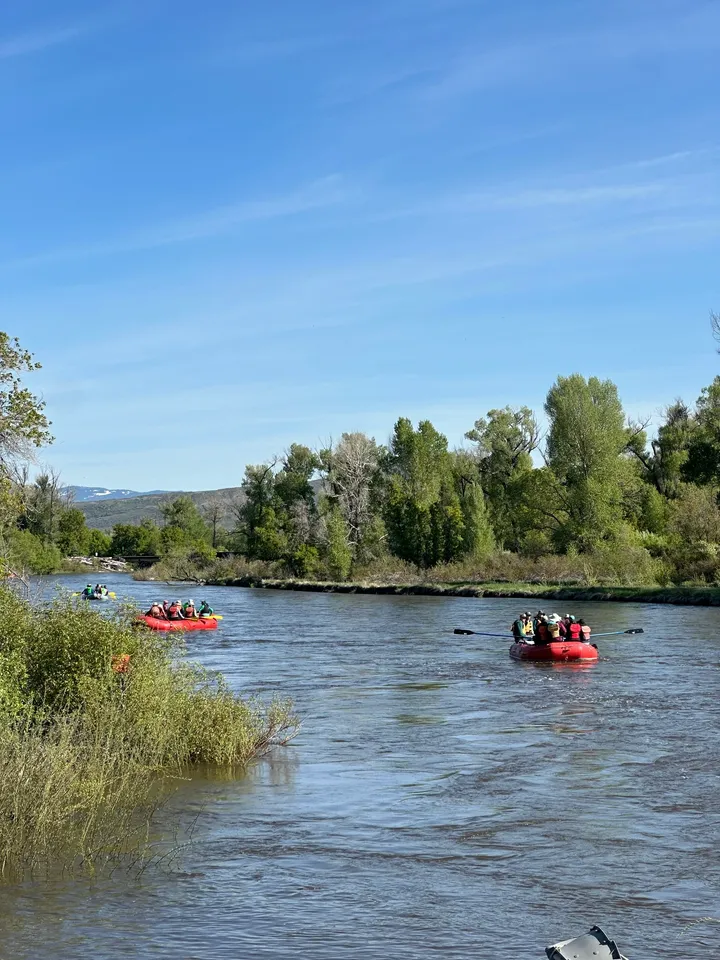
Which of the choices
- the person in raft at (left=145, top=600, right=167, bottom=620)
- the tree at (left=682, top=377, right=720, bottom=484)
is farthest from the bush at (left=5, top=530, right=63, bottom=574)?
the tree at (left=682, top=377, right=720, bottom=484)

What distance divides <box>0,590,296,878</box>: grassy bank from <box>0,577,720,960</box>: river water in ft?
1.65

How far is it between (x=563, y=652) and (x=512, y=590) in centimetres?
A: 3701

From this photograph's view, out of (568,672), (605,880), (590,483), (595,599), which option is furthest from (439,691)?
(590,483)

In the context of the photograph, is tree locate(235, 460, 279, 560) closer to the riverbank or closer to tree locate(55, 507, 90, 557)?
the riverbank

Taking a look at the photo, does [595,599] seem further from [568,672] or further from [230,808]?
[230,808]

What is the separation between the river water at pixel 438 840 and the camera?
10.7m

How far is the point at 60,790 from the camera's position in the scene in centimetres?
1204

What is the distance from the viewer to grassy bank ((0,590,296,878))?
1248 cm

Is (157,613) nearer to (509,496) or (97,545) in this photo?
(509,496)

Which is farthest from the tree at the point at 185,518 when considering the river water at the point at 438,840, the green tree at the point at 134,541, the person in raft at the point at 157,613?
the river water at the point at 438,840

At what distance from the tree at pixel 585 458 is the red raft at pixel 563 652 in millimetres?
44645

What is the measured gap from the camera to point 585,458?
81250 millimetres

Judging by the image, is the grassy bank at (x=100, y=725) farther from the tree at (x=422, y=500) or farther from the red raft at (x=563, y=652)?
the tree at (x=422, y=500)

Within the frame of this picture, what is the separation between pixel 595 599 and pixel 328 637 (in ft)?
73.9
